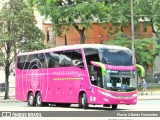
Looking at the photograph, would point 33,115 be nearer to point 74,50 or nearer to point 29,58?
point 74,50

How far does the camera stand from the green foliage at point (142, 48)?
187 feet

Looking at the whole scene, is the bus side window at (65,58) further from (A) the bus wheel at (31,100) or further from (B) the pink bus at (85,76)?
(A) the bus wheel at (31,100)

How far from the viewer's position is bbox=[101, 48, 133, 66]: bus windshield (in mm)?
28500

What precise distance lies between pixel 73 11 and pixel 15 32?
883 cm

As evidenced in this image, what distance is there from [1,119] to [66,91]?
13.0 meters

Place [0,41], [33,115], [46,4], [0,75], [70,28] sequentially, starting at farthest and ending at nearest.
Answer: [0,75] → [70,28] → [46,4] → [0,41] → [33,115]

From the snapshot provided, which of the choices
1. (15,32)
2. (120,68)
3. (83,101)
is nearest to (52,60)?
(83,101)

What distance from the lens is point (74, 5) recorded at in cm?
5725

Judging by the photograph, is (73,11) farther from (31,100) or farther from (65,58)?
(65,58)

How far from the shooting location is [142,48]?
5709cm

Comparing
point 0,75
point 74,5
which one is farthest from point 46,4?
point 0,75

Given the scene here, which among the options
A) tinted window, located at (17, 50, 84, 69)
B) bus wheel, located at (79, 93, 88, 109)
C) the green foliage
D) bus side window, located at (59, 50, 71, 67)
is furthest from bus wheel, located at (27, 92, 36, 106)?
the green foliage

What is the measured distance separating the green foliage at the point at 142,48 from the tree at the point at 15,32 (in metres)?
11.1

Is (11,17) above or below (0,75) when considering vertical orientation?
above
